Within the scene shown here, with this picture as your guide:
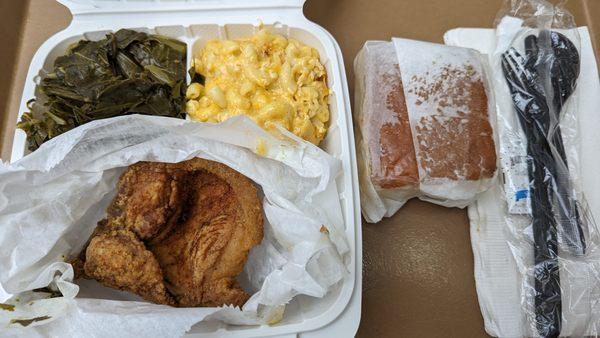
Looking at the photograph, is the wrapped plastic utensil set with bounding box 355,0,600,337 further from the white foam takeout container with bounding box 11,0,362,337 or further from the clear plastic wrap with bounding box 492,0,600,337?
the white foam takeout container with bounding box 11,0,362,337

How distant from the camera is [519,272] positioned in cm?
127

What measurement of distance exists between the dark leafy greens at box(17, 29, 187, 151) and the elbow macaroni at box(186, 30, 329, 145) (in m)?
0.08

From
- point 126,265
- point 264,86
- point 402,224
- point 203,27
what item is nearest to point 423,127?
point 402,224

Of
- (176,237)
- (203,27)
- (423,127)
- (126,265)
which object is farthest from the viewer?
(203,27)

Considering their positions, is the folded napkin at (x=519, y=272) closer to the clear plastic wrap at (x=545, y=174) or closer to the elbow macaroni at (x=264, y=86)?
the clear plastic wrap at (x=545, y=174)

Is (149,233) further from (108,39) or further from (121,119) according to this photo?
(108,39)

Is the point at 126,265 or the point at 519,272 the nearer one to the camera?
the point at 126,265

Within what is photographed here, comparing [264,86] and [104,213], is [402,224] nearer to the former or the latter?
[264,86]

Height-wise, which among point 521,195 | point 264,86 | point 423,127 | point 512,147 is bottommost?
point 521,195

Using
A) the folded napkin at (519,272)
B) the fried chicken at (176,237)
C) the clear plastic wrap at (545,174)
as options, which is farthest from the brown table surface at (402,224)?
the fried chicken at (176,237)

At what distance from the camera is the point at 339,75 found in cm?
126

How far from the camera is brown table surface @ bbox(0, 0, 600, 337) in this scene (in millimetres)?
1293

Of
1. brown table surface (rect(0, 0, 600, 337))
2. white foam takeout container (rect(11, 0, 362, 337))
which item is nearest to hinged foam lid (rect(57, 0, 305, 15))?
white foam takeout container (rect(11, 0, 362, 337))

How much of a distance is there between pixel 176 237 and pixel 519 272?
1.07 metres
